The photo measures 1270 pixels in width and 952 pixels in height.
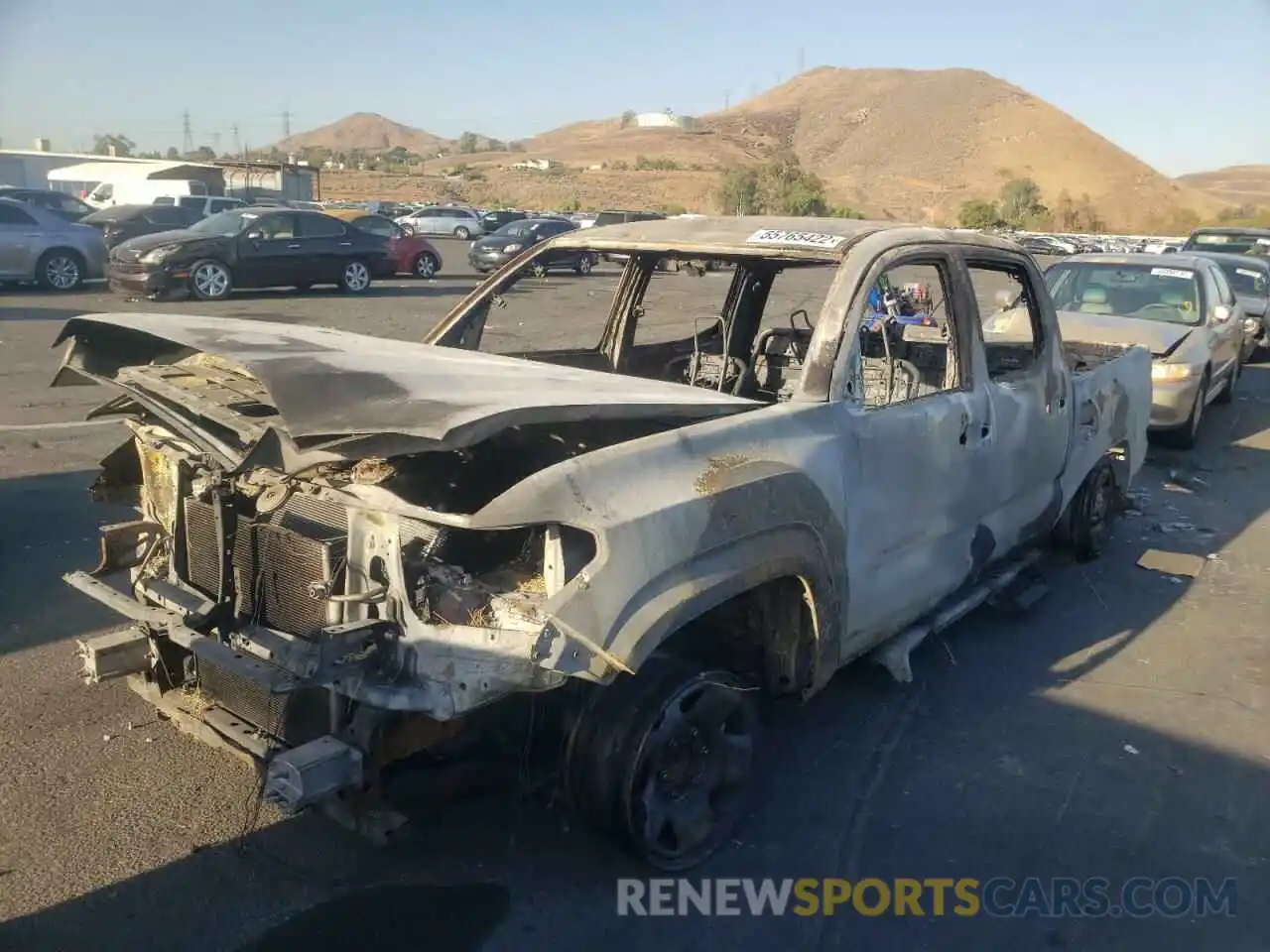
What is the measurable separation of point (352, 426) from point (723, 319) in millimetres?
2966

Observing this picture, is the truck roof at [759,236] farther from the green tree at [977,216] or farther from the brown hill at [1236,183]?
the brown hill at [1236,183]

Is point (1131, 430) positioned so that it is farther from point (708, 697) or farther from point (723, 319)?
point (708, 697)

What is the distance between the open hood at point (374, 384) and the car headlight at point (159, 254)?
1419 cm

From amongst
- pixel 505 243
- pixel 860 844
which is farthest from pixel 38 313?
pixel 860 844

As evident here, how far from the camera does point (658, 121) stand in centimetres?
14488

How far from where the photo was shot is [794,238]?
4.00 meters

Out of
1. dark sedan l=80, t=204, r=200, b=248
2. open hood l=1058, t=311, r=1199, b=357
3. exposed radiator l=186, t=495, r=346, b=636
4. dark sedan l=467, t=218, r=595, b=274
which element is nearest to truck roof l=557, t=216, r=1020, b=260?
exposed radiator l=186, t=495, r=346, b=636

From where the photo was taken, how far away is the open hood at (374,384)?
2.62 m

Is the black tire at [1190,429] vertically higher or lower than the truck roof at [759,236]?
lower

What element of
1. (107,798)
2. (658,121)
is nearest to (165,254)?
(107,798)

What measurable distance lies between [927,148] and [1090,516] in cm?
10672

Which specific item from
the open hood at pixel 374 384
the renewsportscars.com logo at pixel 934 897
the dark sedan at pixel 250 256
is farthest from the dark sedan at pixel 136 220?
the renewsportscars.com logo at pixel 934 897

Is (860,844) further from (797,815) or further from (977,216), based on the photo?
(977,216)

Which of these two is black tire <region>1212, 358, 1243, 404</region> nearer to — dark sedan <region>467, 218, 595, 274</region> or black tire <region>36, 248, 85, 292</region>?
dark sedan <region>467, 218, 595, 274</region>
